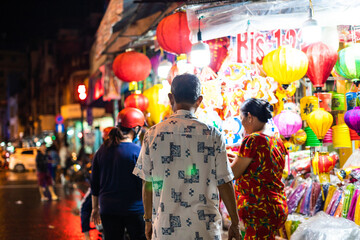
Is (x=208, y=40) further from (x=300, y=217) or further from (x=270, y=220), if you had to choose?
(x=270, y=220)

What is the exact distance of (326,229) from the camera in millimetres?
6328

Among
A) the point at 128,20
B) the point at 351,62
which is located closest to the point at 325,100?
the point at 351,62

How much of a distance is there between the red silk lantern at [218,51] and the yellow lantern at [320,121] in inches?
69.4

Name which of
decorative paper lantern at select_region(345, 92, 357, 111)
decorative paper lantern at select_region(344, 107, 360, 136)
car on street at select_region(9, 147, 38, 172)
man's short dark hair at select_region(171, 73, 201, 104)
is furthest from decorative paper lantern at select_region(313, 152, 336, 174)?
car on street at select_region(9, 147, 38, 172)

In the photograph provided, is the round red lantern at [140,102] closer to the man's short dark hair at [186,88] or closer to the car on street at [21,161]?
the man's short dark hair at [186,88]

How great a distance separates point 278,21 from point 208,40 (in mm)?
1331

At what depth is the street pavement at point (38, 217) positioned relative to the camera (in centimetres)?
1097

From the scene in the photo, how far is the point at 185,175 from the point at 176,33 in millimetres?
4421

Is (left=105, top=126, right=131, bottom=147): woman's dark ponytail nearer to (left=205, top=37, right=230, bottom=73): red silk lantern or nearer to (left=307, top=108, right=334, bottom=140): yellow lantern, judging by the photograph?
(left=205, top=37, right=230, bottom=73): red silk lantern

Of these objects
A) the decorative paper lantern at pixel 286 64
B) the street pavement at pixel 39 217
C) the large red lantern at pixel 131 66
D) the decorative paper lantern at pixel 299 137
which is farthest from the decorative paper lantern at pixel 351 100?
the large red lantern at pixel 131 66

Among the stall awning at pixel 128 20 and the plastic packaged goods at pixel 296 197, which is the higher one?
the stall awning at pixel 128 20

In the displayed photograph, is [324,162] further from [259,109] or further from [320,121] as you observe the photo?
[259,109]

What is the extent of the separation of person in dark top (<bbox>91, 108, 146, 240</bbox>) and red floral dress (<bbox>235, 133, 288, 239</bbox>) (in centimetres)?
156

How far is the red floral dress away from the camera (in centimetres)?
451
